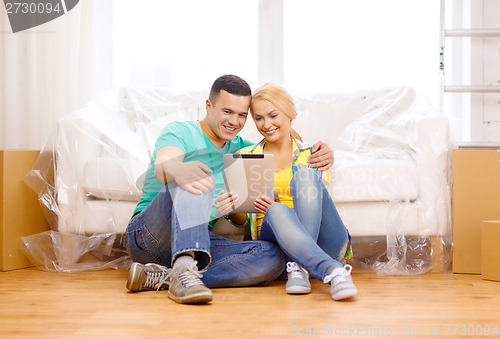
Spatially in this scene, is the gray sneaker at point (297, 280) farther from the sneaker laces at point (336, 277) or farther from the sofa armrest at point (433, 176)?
the sofa armrest at point (433, 176)

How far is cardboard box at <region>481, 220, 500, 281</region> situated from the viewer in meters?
1.58

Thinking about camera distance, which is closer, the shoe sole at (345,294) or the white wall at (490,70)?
the shoe sole at (345,294)

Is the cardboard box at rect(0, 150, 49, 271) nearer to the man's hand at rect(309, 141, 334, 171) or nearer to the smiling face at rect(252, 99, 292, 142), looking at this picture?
the smiling face at rect(252, 99, 292, 142)

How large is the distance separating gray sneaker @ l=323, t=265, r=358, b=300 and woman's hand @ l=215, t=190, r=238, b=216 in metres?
0.31

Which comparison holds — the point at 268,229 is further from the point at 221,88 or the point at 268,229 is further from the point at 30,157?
the point at 30,157

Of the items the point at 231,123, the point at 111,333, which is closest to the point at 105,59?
the point at 231,123

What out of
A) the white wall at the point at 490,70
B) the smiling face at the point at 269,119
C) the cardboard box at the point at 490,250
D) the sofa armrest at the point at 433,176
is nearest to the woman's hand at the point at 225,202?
the smiling face at the point at 269,119

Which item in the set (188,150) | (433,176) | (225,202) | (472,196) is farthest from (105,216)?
(472,196)

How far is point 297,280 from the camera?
132cm

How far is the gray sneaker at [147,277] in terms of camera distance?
4.36ft

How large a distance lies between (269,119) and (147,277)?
1.77ft

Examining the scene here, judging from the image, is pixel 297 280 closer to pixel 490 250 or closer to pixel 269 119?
pixel 269 119

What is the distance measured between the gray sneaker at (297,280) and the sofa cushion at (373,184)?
43 centimetres

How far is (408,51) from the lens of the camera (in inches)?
102
